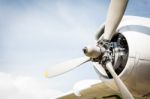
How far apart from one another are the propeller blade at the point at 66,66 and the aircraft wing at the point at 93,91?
300 centimetres

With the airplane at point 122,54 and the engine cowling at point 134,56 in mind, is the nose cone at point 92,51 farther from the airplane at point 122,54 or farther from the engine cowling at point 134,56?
the engine cowling at point 134,56

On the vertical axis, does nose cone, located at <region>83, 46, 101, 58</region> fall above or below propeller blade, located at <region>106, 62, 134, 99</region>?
above

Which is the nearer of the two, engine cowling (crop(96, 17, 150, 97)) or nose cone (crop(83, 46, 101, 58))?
nose cone (crop(83, 46, 101, 58))

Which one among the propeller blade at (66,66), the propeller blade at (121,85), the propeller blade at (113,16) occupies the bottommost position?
the propeller blade at (121,85)

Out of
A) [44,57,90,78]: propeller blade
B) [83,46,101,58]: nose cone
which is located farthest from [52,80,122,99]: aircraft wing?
[83,46,101,58]: nose cone

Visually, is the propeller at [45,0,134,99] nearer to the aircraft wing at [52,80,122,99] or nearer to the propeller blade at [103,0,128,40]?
the propeller blade at [103,0,128,40]

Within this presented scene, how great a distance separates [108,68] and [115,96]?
18.6 feet

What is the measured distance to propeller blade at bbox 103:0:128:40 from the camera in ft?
50.8

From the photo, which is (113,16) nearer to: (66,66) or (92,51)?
(92,51)

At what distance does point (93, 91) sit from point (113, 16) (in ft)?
19.4

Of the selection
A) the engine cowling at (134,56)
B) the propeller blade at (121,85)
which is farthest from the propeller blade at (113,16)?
the propeller blade at (121,85)

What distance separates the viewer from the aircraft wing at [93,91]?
19.5 metres

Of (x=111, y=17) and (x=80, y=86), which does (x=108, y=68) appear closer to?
(x=111, y=17)

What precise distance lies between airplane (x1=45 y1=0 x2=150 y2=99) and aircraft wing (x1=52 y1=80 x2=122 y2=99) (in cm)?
310
